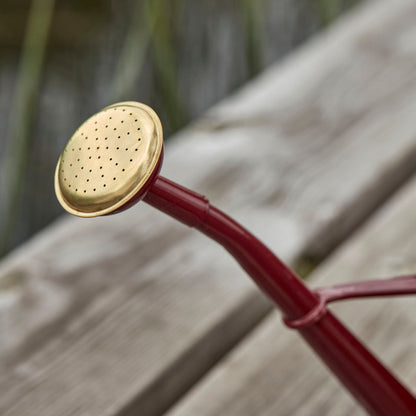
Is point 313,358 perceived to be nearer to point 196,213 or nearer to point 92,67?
point 196,213

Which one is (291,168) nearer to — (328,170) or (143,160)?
(328,170)

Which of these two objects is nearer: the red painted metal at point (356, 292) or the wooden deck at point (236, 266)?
the red painted metal at point (356, 292)

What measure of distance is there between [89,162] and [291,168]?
1.21 ft

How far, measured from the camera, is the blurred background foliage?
3.03 feet

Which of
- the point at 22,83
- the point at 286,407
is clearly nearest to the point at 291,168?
the point at 286,407

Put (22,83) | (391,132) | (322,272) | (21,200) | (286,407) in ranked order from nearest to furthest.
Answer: (286,407)
(322,272)
(391,132)
(22,83)
(21,200)

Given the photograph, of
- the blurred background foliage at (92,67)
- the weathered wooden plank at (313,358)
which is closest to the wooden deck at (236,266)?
the weathered wooden plank at (313,358)

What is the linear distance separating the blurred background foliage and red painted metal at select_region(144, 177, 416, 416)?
0.61 meters

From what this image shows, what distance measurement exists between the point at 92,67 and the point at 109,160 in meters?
0.70

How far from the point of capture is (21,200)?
41.1 inches

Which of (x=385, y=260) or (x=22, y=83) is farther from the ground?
(x=22, y=83)

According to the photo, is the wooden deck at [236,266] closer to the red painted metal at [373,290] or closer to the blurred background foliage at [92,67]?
the red painted metal at [373,290]

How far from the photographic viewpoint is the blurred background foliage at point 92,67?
924mm

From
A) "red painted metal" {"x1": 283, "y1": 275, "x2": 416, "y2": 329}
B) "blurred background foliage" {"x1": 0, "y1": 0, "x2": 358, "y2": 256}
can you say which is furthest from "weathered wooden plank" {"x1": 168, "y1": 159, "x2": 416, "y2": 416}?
"blurred background foliage" {"x1": 0, "y1": 0, "x2": 358, "y2": 256}
